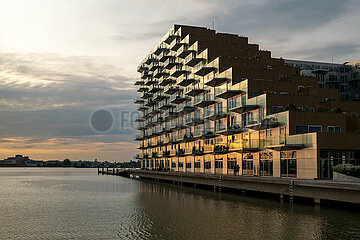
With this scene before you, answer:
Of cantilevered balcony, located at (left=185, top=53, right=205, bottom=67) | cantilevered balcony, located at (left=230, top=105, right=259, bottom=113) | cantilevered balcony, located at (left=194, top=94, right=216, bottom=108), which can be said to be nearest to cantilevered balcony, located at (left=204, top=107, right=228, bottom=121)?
cantilevered balcony, located at (left=194, top=94, right=216, bottom=108)

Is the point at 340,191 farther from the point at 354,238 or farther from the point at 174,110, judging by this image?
the point at 174,110

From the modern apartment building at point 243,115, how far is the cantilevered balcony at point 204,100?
22 cm

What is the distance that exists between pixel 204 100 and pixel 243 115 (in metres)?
15.1

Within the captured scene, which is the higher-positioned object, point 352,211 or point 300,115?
point 300,115

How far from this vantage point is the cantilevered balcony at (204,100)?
249ft

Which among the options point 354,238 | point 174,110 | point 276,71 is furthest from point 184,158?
point 354,238

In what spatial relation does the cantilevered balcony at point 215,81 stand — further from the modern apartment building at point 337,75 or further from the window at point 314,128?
the modern apartment building at point 337,75

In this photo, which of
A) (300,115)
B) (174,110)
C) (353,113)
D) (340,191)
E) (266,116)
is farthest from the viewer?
(174,110)

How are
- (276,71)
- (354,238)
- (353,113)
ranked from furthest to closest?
1. (276,71)
2. (353,113)
3. (354,238)

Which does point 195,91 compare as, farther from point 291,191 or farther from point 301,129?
point 291,191

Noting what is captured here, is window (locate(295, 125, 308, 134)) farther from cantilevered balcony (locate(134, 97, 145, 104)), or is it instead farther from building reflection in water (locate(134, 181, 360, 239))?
cantilevered balcony (locate(134, 97, 145, 104))

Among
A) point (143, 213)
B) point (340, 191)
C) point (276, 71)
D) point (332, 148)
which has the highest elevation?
point (276, 71)

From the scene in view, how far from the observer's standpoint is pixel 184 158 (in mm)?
91250

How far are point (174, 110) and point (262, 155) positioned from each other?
47.4m
